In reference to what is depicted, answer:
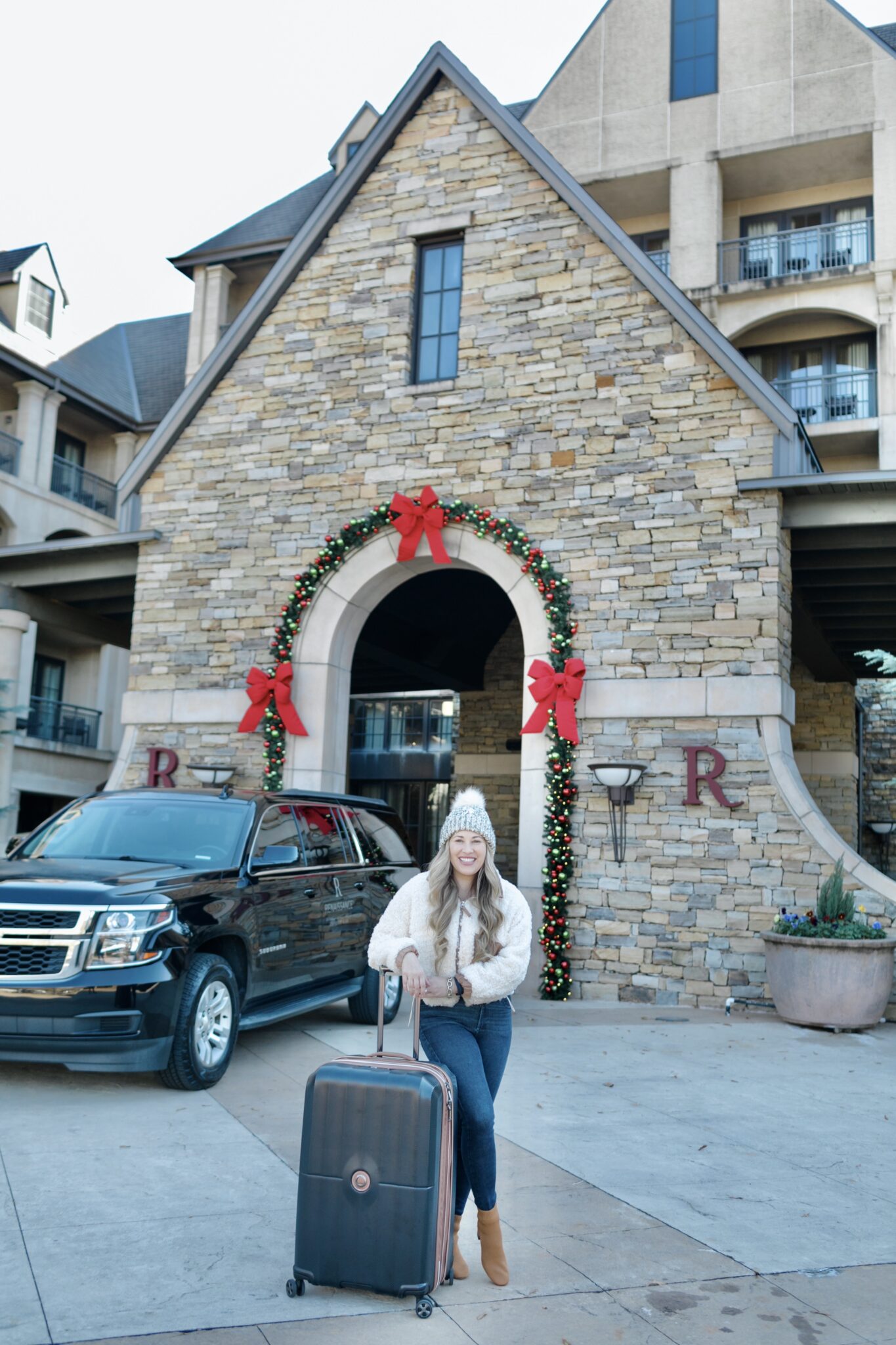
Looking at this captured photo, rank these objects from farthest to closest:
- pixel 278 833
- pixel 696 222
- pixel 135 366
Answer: pixel 135 366 → pixel 696 222 → pixel 278 833

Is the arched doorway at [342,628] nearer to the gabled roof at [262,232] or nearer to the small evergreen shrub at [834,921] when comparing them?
the small evergreen shrub at [834,921]

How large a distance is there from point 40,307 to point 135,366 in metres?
3.56

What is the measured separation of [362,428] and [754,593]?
4.68 metres

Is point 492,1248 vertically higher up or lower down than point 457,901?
lower down

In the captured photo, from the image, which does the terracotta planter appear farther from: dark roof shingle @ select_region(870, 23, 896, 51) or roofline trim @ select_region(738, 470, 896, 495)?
dark roof shingle @ select_region(870, 23, 896, 51)

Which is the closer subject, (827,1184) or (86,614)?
(827,1184)

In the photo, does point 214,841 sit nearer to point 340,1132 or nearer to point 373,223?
point 340,1132

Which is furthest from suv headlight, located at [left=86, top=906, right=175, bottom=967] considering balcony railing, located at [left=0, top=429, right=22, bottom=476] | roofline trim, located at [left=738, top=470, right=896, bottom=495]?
balcony railing, located at [left=0, top=429, right=22, bottom=476]

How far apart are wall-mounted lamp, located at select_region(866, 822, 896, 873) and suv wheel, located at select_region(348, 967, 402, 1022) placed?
524 inches

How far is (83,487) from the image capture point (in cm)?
2822

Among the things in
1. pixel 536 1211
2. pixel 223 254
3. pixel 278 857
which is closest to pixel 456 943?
pixel 536 1211

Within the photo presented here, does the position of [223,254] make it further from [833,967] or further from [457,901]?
[457,901]

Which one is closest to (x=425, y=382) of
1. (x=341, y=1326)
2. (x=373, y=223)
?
(x=373, y=223)

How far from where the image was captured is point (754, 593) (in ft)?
35.2
